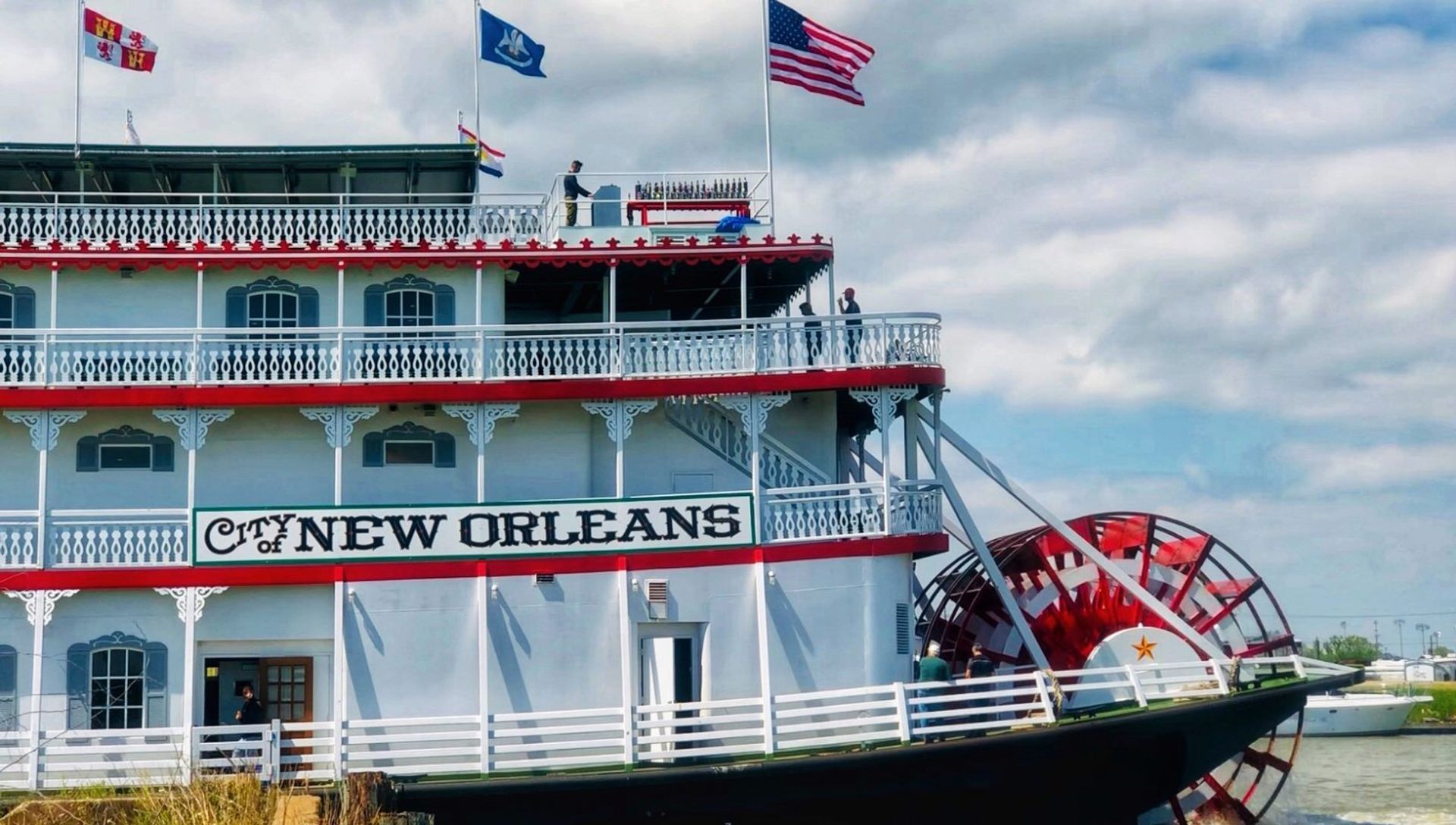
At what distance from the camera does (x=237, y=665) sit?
1842 cm

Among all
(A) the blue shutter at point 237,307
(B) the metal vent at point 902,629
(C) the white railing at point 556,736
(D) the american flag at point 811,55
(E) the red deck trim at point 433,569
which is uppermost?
(D) the american flag at point 811,55

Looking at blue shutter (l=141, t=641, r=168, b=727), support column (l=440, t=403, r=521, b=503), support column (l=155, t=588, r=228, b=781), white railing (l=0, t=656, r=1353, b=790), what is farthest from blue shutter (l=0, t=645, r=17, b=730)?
support column (l=440, t=403, r=521, b=503)

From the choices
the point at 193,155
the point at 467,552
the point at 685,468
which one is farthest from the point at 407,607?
the point at 193,155

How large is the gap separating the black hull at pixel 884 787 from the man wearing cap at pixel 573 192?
6.99 meters

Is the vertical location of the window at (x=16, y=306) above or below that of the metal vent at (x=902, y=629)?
above

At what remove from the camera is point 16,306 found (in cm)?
1970

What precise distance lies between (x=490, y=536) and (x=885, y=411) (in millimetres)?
4436

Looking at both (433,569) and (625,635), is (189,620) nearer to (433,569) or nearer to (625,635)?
(433,569)

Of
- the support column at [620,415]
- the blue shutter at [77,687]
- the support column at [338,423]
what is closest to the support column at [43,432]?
the blue shutter at [77,687]

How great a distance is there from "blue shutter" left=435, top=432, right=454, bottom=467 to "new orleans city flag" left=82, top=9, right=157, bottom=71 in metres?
6.31

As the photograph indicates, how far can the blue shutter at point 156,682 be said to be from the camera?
17.9 m

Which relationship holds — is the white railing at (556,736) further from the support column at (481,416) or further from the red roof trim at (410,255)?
the red roof trim at (410,255)

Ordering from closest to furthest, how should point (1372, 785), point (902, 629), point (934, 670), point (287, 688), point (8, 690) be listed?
1. point (934, 670)
2. point (8, 690)
3. point (287, 688)
4. point (902, 629)
5. point (1372, 785)

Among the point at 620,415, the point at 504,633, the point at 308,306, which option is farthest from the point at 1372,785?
the point at 308,306
